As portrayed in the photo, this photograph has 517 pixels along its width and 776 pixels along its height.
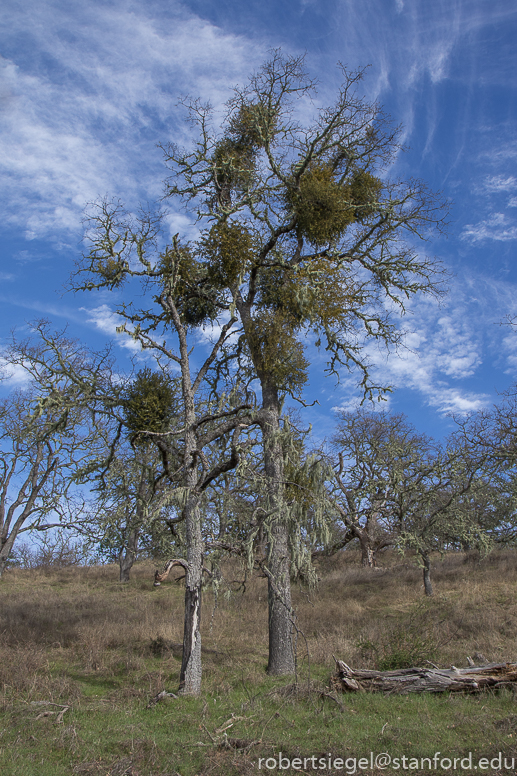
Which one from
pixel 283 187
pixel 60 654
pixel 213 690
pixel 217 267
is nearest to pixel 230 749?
pixel 213 690

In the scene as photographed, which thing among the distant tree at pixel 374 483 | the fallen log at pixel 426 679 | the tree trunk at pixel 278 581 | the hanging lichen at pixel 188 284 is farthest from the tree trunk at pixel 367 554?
the hanging lichen at pixel 188 284

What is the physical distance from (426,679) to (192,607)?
4221mm

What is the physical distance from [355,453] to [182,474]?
1355cm

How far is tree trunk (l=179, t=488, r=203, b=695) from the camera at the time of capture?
898 centimetres

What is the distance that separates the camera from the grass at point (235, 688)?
6.11 meters

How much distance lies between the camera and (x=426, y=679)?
8500 mm

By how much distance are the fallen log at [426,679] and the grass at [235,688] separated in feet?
0.71

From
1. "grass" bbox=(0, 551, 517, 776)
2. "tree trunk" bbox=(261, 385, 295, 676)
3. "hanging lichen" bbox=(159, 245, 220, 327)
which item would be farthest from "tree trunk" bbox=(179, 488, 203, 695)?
"hanging lichen" bbox=(159, 245, 220, 327)

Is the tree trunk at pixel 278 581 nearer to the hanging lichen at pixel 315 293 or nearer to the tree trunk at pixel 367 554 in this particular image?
the hanging lichen at pixel 315 293

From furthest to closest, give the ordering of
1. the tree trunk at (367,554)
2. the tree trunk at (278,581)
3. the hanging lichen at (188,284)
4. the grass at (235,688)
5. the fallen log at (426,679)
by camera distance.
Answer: the tree trunk at (367,554)
the hanging lichen at (188,284)
the tree trunk at (278,581)
the fallen log at (426,679)
the grass at (235,688)

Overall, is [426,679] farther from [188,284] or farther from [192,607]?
[188,284]

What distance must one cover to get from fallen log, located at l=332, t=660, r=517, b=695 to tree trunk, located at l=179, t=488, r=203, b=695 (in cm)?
250

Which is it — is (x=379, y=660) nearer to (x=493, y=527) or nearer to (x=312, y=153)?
(x=312, y=153)

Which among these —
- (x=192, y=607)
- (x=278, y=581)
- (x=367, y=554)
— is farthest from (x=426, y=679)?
(x=367, y=554)
